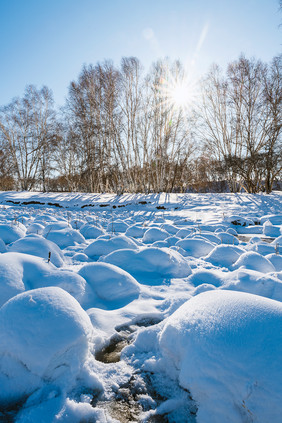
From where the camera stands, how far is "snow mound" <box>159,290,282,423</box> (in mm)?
646

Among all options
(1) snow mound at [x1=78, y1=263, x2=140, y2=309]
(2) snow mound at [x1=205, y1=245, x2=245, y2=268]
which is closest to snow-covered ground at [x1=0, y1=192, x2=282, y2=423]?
(1) snow mound at [x1=78, y1=263, x2=140, y2=309]

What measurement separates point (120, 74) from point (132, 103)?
4.88 feet

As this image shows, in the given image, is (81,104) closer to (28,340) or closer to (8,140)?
(8,140)

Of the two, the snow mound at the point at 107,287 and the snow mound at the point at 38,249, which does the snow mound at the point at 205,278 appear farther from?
the snow mound at the point at 38,249

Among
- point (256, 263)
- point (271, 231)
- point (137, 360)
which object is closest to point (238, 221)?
point (271, 231)

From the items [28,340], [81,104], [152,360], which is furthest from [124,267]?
[81,104]

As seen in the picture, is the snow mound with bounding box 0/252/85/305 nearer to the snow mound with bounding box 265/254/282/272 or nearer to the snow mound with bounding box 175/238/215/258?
the snow mound with bounding box 175/238/215/258

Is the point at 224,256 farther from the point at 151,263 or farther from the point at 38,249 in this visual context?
the point at 38,249

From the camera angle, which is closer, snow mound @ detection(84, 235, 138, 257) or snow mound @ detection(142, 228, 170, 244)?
snow mound @ detection(84, 235, 138, 257)

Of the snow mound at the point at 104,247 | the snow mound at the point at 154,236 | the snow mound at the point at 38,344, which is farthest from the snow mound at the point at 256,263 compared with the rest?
the snow mound at the point at 38,344

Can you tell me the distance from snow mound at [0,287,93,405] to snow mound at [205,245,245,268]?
1.57 m

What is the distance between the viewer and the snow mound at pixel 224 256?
6.95 ft

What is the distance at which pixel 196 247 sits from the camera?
2.47 metres

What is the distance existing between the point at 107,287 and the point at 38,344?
66cm
